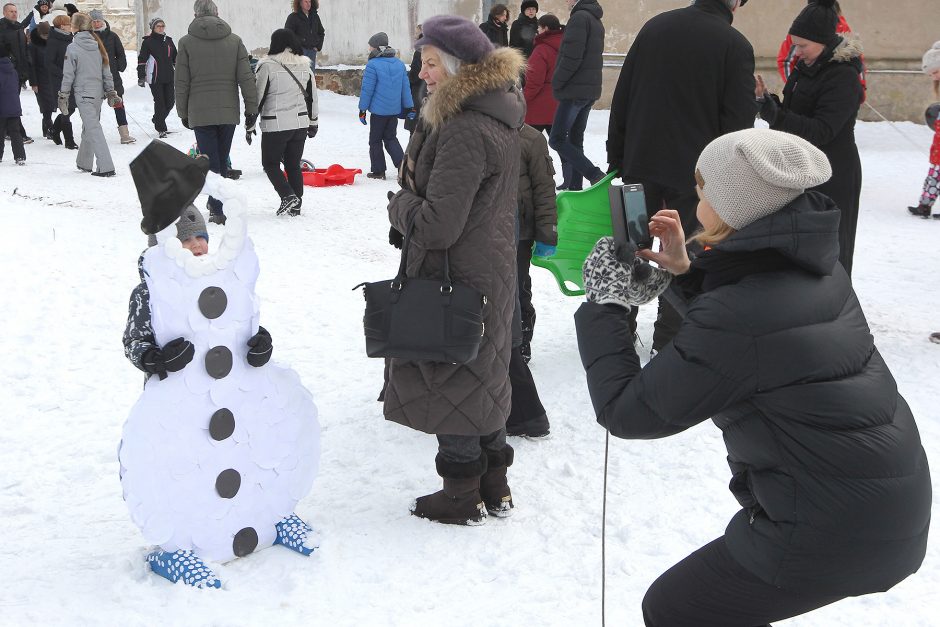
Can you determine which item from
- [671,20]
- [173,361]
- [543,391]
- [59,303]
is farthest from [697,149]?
[59,303]

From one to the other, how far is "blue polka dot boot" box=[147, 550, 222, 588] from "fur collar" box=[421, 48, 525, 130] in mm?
1725

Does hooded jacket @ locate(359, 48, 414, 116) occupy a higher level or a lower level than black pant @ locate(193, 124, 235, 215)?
higher

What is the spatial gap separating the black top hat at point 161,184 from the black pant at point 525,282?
2037 millimetres

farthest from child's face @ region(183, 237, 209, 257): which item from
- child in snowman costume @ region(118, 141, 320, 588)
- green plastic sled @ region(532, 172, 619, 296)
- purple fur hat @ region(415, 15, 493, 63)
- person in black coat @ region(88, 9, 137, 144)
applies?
person in black coat @ region(88, 9, 137, 144)

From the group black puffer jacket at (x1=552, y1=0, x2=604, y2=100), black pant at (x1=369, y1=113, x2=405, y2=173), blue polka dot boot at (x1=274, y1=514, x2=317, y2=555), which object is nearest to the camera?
blue polka dot boot at (x1=274, y1=514, x2=317, y2=555)

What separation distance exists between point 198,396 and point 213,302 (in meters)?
0.32

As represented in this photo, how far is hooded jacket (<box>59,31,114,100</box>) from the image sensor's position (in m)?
11.0

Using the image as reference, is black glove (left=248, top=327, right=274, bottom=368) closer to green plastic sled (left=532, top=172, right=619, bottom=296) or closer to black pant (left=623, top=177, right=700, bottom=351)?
green plastic sled (left=532, top=172, right=619, bottom=296)

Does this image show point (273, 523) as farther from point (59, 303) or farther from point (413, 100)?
point (413, 100)

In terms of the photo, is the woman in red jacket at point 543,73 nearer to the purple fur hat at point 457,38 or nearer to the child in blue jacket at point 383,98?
the child in blue jacket at point 383,98

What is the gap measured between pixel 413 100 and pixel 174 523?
9.35 metres

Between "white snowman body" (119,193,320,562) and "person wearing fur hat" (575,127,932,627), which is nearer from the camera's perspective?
"person wearing fur hat" (575,127,932,627)

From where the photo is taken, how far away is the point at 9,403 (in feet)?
15.7

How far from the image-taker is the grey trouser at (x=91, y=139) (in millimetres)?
10906
